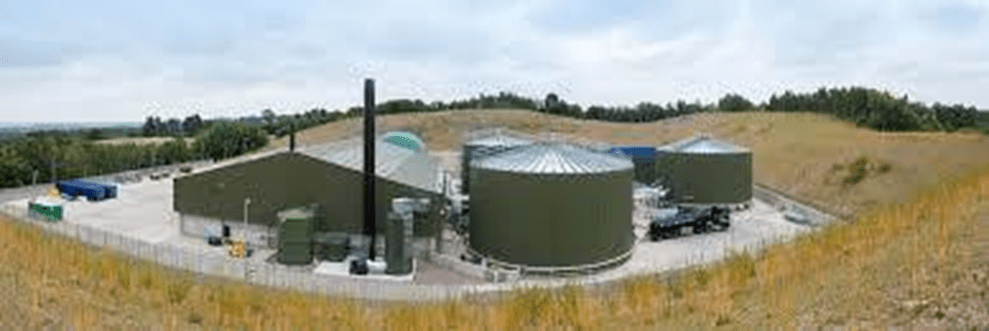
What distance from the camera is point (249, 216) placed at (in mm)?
→ 41469

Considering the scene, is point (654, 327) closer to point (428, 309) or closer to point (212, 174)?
point (428, 309)

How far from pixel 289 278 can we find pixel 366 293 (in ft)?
12.7

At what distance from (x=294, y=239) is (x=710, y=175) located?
34789 millimetres

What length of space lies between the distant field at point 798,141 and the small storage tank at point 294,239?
25.1 m

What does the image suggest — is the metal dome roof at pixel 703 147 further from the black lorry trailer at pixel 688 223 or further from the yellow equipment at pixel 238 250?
the yellow equipment at pixel 238 250

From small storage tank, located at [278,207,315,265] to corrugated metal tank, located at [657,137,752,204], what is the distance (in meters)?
33.4

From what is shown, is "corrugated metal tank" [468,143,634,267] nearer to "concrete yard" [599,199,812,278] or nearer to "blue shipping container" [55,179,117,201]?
"concrete yard" [599,199,812,278]

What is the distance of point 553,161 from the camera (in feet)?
122

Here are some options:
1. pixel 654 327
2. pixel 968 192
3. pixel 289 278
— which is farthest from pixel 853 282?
pixel 289 278

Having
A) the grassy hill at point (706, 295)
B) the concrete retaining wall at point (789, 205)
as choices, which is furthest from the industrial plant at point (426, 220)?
the grassy hill at point (706, 295)

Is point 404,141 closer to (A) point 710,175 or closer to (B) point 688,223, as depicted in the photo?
(A) point 710,175

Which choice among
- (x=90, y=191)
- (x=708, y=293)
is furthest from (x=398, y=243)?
(x=90, y=191)

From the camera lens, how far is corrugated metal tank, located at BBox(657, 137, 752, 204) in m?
60.5

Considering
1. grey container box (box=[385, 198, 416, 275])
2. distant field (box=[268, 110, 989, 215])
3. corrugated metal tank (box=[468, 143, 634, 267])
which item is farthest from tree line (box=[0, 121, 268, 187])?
corrugated metal tank (box=[468, 143, 634, 267])
